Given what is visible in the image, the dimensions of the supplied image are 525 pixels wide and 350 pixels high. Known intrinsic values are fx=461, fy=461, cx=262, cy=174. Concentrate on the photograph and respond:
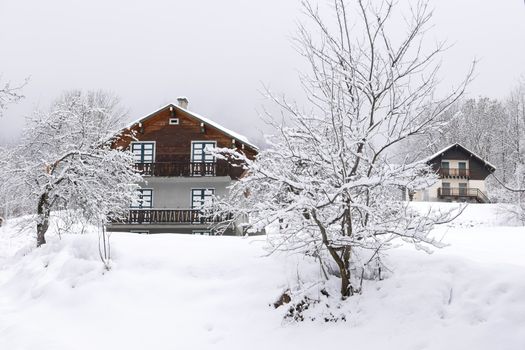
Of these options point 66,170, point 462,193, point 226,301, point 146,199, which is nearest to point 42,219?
point 66,170

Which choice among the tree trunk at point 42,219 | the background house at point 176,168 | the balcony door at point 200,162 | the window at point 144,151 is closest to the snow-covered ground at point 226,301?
the tree trunk at point 42,219

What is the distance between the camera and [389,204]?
7945 mm

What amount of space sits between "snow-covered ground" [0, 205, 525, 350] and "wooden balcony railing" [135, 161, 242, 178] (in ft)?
44.8

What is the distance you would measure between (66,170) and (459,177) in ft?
129

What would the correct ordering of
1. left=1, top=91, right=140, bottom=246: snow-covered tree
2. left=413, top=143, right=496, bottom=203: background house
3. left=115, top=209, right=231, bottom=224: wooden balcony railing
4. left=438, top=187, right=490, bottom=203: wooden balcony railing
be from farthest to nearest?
left=413, top=143, right=496, bottom=203: background house, left=438, top=187, right=490, bottom=203: wooden balcony railing, left=115, top=209, right=231, bottom=224: wooden balcony railing, left=1, top=91, right=140, bottom=246: snow-covered tree

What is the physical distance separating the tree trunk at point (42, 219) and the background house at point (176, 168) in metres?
8.85

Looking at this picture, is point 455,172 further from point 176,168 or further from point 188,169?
point 176,168

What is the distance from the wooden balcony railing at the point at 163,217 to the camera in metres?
24.6

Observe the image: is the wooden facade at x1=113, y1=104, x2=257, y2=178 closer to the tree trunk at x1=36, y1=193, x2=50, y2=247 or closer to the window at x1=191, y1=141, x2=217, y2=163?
the window at x1=191, y1=141, x2=217, y2=163

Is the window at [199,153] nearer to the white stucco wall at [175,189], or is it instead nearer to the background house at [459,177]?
the white stucco wall at [175,189]

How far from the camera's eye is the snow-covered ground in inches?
246

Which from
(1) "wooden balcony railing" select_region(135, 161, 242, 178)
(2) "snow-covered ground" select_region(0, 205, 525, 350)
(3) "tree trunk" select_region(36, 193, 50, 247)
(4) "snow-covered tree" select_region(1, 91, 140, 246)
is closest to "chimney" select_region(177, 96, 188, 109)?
(1) "wooden balcony railing" select_region(135, 161, 242, 178)

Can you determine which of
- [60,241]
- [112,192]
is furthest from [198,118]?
[60,241]

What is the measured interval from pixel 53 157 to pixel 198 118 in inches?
388
